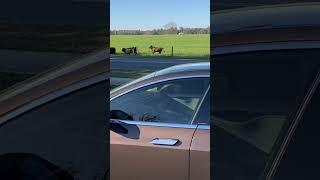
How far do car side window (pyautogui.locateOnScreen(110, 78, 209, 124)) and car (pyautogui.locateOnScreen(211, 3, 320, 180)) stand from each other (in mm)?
956

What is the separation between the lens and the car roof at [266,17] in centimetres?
159

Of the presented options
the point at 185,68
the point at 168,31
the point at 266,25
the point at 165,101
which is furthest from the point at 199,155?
the point at 266,25

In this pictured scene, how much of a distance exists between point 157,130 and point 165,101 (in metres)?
0.16

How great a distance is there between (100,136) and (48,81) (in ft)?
0.84

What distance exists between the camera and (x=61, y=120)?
175 cm

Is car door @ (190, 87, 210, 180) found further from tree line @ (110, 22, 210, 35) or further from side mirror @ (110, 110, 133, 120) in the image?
tree line @ (110, 22, 210, 35)

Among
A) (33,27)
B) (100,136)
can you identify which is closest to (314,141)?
(100,136)

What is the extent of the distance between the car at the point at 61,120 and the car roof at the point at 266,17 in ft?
1.35

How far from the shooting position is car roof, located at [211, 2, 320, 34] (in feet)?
5.21

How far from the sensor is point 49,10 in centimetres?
172

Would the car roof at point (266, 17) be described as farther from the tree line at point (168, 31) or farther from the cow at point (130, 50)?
the cow at point (130, 50)

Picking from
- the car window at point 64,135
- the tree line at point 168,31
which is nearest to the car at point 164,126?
the tree line at point 168,31

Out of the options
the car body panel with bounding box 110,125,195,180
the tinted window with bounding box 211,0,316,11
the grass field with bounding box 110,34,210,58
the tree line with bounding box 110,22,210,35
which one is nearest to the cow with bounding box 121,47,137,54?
the grass field with bounding box 110,34,210,58

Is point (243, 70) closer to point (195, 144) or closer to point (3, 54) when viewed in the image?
point (3, 54)
